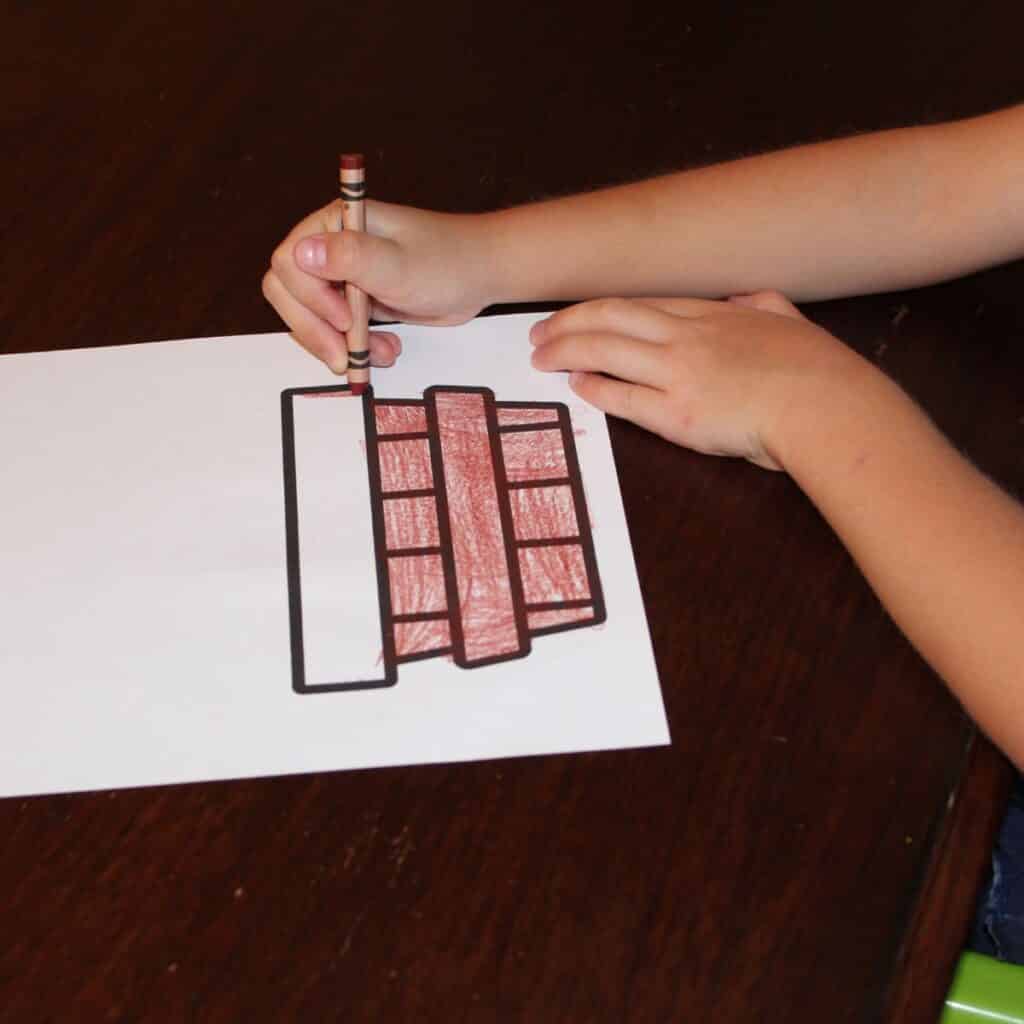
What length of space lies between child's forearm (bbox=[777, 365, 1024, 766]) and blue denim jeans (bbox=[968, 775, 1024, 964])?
20 cm

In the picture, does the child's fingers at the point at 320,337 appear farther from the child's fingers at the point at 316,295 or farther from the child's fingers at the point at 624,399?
the child's fingers at the point at 624,399

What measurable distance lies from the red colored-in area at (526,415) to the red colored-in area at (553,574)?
87 millimetres

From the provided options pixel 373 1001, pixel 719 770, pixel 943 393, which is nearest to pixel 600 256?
pixel 943 393

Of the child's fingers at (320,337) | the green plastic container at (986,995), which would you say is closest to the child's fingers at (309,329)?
the child's fingers at (320,337)

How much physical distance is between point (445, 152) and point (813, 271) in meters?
0.26

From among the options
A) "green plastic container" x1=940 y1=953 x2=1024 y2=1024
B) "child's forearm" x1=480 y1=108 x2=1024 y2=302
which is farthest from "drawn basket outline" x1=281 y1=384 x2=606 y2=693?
"green plastic container" x1=940 y1=953 x2=1024 y2=1024

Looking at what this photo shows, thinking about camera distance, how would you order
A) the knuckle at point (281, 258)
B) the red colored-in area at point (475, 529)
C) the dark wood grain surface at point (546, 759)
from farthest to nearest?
the knuckle at point (281, 258) < the red colored-in area at point (475, 529) < the dark wood grain surface at point (546, 759)

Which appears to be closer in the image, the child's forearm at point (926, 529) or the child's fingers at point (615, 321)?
the child's forearm at point (926, 529)

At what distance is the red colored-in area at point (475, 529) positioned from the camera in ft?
2.01

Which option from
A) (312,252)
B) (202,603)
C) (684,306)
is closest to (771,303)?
(684,306)

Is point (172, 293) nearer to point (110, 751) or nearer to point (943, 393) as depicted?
point (110, 751)

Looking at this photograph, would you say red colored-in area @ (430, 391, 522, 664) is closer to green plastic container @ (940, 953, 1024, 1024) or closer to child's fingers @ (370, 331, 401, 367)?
child's fingers @ (370, 331, 401, 367)

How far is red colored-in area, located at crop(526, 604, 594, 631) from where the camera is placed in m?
0.62

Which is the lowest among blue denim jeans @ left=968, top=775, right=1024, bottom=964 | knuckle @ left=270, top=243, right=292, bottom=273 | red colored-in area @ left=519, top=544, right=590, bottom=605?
blue denim jeans @ left=968, top=775, right=1024, bottom=964
